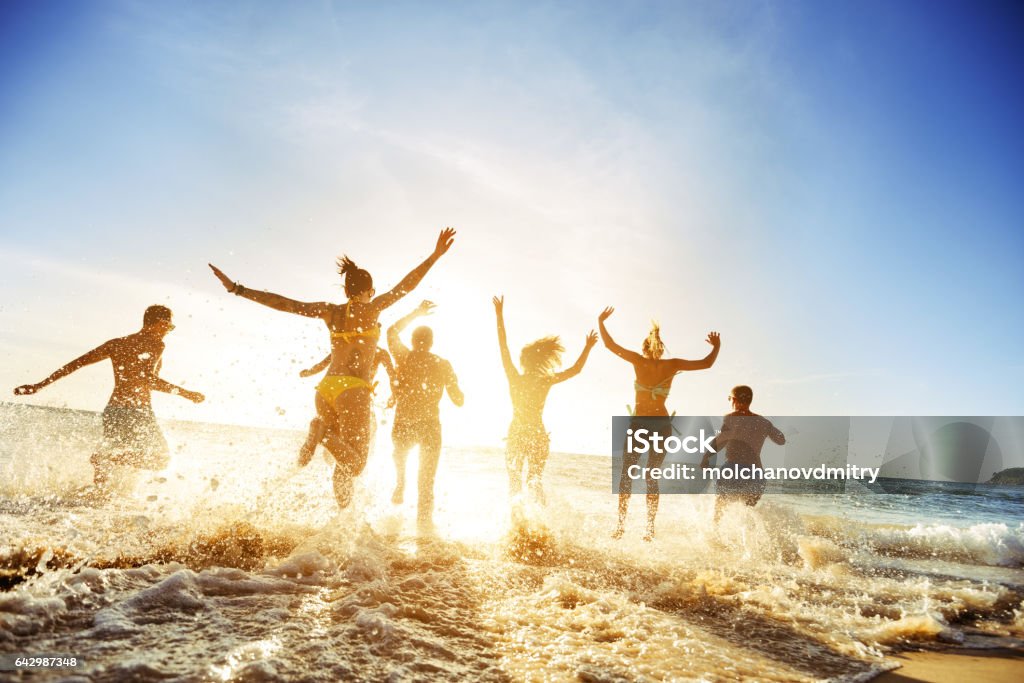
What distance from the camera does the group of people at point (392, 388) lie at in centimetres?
480

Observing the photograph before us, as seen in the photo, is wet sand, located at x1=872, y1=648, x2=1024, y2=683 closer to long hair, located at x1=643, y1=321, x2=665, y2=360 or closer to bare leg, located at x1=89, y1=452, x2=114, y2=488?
long hair, located at x1=643, y1=321, x2=665, y2=360

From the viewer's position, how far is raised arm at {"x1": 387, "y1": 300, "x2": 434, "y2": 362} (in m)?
6.12

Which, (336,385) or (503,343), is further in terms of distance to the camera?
(503,343)

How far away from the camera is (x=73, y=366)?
216 inches

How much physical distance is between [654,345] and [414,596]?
17.3 ft

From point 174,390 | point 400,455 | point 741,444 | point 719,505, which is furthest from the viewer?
point 741,444

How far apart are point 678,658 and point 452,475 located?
558 inches

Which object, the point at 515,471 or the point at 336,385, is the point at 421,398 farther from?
the point at 515,471

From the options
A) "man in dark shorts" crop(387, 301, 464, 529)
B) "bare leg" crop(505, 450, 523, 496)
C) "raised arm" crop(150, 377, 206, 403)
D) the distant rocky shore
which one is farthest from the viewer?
the distant rocky shore

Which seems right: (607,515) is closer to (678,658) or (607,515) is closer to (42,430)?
(678,658)

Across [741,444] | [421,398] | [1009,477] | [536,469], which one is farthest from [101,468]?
[1009,477]

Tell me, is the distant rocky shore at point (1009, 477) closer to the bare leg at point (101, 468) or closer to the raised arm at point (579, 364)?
the raised arm at point (579, 364)

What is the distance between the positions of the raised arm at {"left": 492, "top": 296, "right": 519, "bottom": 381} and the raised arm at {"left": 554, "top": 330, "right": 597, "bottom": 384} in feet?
2.14

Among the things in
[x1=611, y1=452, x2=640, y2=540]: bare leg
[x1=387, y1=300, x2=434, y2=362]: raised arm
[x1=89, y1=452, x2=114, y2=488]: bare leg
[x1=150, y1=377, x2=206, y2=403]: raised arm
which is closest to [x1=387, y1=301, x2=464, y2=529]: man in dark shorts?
[x1=387, y1=300, x2=434, y2=362]: raised arm
